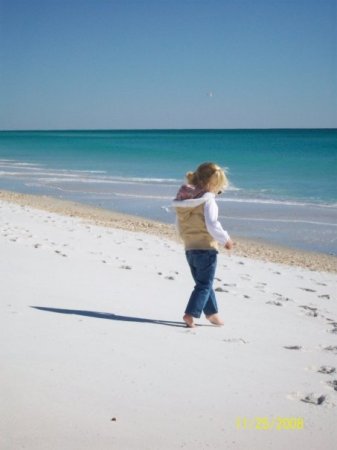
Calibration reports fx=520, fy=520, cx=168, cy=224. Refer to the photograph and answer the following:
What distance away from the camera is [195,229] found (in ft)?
14.8

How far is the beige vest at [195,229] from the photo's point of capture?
4.47 m

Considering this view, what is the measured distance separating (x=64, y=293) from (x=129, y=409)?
2479 millimetres

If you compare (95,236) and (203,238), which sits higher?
(203,238)

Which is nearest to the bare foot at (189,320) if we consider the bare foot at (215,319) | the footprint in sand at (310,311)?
the bare foot at (215,319)

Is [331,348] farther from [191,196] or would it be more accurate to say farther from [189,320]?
[191,196]

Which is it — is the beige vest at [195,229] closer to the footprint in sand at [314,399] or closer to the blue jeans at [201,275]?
the blue jeans at [201,275]

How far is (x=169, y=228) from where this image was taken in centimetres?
1379

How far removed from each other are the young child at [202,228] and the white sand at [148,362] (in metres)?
0.23

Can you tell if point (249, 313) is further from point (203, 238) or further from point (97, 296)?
point (97, 296)

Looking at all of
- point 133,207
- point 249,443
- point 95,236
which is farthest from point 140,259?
point 133,207
